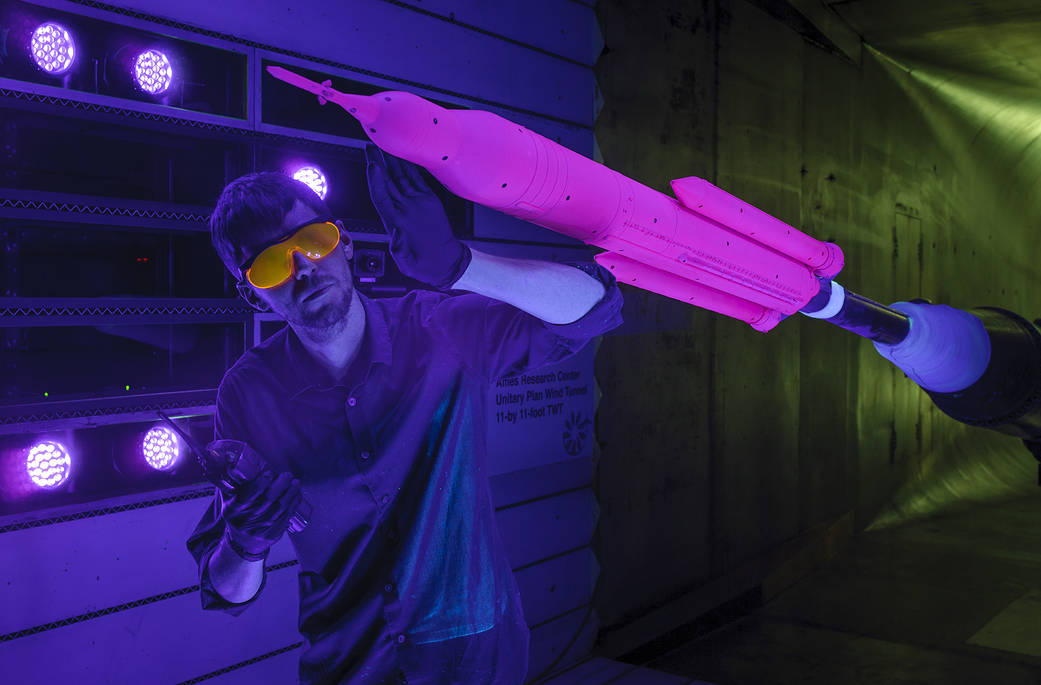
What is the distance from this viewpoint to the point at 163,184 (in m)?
2.37

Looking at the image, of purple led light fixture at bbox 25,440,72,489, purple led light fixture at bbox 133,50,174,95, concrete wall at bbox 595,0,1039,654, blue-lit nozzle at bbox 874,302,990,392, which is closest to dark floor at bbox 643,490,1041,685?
concrete wall at bbox 595,0,1039,654

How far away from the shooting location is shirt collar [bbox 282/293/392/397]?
2.07m

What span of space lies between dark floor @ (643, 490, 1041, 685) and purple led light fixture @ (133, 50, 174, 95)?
3313mm

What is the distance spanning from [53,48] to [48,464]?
107 cm

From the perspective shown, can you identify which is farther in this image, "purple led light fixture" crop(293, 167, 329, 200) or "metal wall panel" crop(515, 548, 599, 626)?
"metal wall panel" crop(515, 548, 599, 626)

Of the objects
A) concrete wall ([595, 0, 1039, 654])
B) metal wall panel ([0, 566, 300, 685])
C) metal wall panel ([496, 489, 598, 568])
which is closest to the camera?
metal wall panel ([0, 566, 300, 685])

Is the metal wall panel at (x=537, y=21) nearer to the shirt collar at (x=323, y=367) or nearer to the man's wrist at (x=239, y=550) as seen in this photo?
the shirt collar at (x=323, y=367)

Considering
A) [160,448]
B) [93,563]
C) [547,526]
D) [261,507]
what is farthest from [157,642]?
[547,526]

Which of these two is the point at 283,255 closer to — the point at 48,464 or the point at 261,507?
the point at 261,507

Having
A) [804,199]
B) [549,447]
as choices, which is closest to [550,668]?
[549,447]

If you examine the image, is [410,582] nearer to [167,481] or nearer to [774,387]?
[167,481]

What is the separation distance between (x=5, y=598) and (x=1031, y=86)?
886cm

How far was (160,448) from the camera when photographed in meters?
2.36

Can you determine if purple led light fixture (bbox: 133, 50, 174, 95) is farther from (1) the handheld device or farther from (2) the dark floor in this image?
(2) the dark floor
